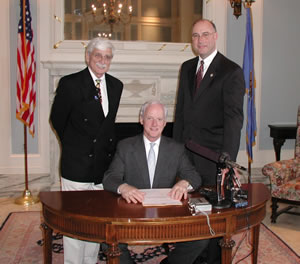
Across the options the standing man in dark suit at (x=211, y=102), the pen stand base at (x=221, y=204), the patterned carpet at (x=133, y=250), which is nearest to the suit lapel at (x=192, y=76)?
the standing man in dark suit at (x=211, y=102)

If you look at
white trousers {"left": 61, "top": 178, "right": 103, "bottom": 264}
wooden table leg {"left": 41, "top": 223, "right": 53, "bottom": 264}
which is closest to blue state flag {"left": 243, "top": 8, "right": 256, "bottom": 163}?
white trousers {"left": 61, "top": 178, "right": 103, "bottom": 264}

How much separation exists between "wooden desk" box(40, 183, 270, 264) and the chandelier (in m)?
4.10

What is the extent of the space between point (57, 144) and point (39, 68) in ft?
3.56

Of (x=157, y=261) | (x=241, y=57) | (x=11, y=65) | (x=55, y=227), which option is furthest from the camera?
(x=241, y=57)

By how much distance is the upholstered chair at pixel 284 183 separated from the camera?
3.94 m

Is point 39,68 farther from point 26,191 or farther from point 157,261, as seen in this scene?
point 157,261

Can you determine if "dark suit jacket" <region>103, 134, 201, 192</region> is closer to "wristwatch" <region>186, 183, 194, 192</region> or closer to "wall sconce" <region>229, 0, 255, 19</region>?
"wristwatch" <region>186, 183, 194, 192</region>

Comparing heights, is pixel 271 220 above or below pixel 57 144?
below

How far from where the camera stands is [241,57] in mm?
6133

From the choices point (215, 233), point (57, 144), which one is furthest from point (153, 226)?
point (57, 144)

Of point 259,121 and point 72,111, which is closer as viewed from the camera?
point 72,111

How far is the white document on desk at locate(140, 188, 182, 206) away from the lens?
7.02 feet

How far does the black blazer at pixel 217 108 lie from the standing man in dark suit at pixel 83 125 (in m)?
0.55

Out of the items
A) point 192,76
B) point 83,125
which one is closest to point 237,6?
point 192,76
